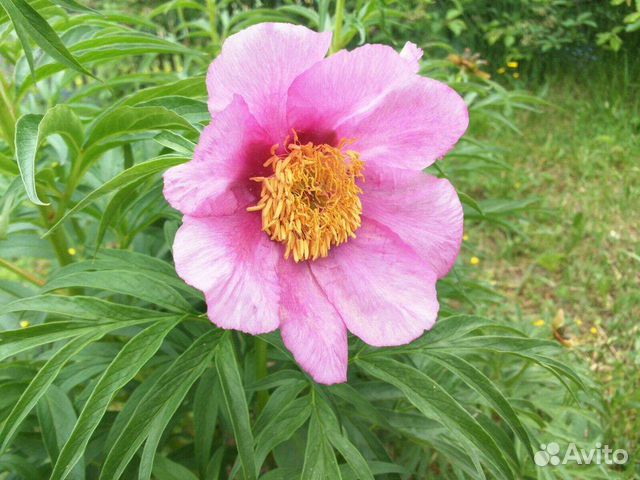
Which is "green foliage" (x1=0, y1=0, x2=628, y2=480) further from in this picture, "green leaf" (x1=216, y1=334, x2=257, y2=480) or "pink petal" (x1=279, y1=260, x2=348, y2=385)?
"pink petal" (x1=279, y1=260, x2=348, y2=385)

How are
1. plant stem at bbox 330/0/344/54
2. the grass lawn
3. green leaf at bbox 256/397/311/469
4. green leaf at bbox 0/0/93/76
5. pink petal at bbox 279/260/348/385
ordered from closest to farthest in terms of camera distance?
green leaf at bbox 0/0/93/76 < pink petal at bbox 279/260/348/385 < green leaf at bbox 256/397/311/469 < plant stem at bbox 330/0/344/54 < the grass lawn

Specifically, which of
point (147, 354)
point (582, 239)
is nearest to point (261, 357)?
point (147, 354)

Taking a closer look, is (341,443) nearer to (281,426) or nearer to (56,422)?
(281,426)

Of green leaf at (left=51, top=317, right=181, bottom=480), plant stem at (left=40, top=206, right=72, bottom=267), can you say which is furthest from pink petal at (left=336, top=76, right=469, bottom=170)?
plant stem at (left=40, top=206, right=72, bottom=267)

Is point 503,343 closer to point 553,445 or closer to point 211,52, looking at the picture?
point 553,445

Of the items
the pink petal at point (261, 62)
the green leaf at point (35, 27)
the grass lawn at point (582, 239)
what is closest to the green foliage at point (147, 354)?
the green leaf at point (35, 27)

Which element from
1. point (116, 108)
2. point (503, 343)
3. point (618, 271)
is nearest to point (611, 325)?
point (618, 271)

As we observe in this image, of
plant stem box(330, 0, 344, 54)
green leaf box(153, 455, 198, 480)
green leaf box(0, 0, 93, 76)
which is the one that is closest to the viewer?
green leaf box(0, 0, 93, 76)

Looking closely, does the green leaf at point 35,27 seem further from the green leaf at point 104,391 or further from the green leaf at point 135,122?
the green leaf at point 104,391

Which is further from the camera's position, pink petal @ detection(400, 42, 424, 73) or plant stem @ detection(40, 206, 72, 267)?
plant stem @ detection(40, 206, 72, 267)
